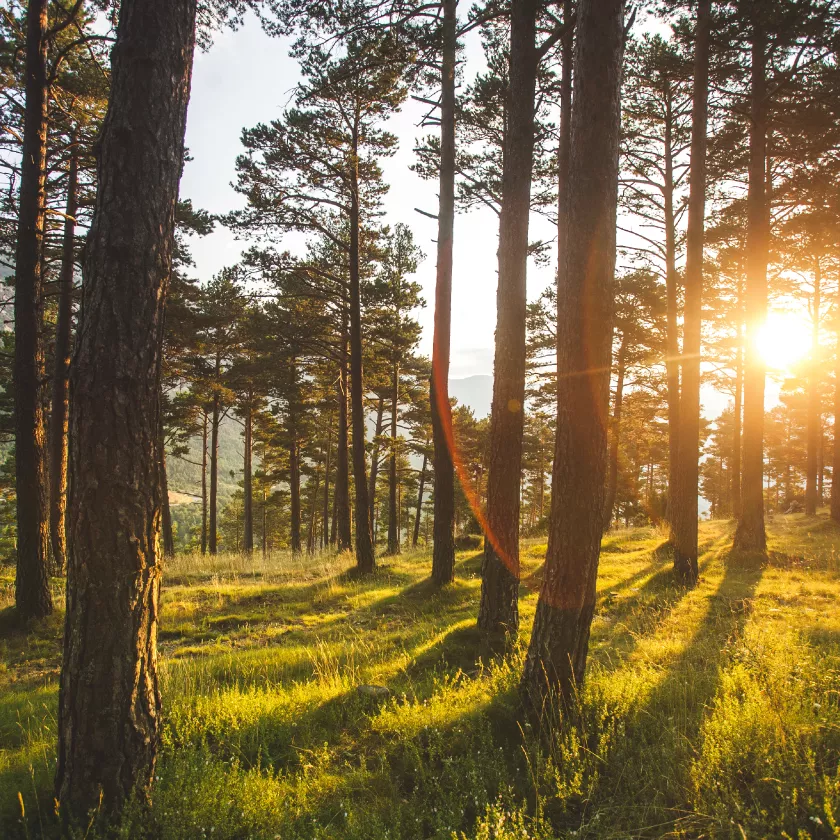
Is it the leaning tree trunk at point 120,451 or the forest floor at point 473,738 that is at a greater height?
the leaning tree trunk at point 120,451

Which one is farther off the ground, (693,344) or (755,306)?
(755,306)

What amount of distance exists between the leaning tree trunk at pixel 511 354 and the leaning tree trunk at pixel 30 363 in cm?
703

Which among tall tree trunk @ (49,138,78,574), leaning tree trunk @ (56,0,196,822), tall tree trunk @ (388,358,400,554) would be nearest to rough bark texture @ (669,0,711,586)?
leaning tree trunk @ (56,0,196,822)

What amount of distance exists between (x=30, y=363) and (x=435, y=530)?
24.0ft

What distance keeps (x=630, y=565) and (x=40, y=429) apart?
→ 1205cm

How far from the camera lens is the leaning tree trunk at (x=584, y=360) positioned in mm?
3521

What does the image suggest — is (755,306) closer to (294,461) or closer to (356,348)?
(356,348)

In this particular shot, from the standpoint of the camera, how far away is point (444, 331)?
902 centimetres

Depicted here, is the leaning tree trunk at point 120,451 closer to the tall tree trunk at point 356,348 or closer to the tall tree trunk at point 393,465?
the tall tree trunk at point 356,348

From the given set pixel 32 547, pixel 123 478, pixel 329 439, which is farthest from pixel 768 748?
pixel 329 439

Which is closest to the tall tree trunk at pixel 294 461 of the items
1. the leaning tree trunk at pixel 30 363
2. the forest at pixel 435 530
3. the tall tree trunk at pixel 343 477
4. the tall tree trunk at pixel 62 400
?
the tall tree trunk at pixel 343 477

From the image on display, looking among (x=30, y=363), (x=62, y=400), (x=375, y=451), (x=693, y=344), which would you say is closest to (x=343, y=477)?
(x=62, y=400)

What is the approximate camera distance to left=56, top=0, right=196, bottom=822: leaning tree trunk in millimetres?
2627

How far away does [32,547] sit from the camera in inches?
287
